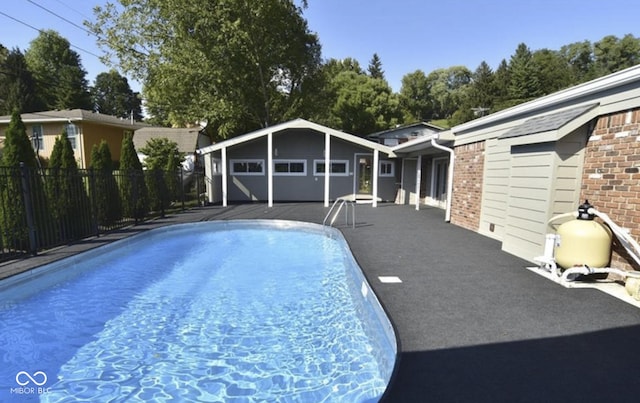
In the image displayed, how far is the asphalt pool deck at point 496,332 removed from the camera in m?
2.21

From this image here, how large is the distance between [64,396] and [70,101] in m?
38.5

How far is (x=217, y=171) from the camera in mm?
15023

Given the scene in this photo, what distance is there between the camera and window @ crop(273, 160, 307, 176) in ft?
50.7

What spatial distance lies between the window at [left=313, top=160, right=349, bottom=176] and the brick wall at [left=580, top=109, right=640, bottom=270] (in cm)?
1125

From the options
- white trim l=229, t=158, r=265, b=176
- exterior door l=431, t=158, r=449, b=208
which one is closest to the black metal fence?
white trim l=229, t=158, r=265, b=176

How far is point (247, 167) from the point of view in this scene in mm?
15344

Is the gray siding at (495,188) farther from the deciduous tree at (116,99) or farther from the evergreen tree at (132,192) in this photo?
the deciduous tree at (116,99)

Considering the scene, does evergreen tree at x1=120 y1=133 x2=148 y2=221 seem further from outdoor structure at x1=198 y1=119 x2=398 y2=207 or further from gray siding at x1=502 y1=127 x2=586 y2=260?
gray siding at x1=502 y1=127 x2=586 y2=260

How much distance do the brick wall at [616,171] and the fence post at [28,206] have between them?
9262mm

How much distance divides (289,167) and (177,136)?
459 inches

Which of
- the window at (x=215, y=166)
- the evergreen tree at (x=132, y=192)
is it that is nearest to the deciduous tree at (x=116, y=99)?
the window at (x=215, y=166)

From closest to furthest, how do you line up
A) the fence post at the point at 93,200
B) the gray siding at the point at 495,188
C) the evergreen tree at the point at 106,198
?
1. the gray siding at the point at 495,188
2. the fence post at the point at 93,200
3. the evergreen tree at the point at 106,198

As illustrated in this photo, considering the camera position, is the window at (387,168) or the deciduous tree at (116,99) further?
the deciduous tree at (116,99)

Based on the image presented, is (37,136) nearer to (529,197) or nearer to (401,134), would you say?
(529,197)
